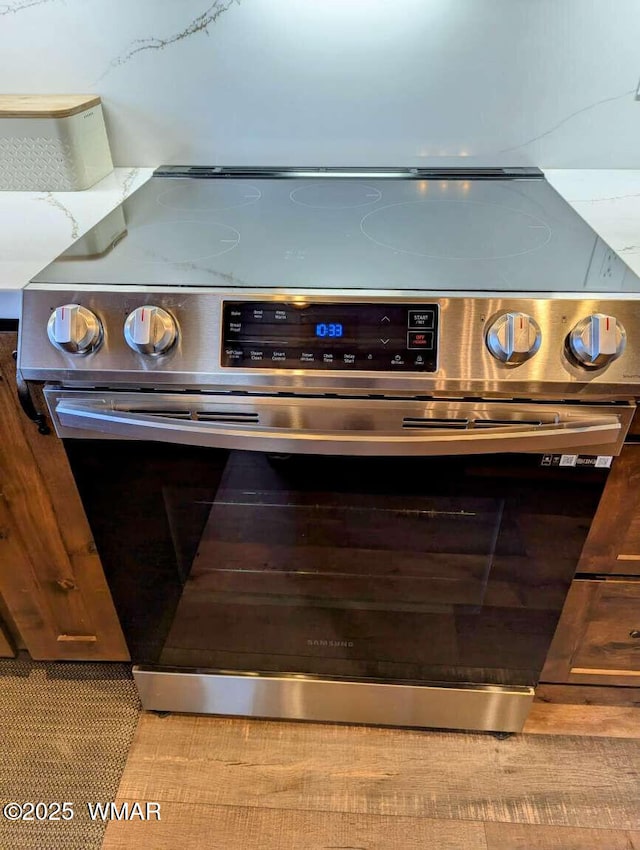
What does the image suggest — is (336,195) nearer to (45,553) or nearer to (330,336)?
(330,336)

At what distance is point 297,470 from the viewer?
842mm

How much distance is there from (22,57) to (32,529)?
101 centimetres

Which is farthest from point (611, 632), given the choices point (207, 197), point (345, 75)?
point (345, 75)

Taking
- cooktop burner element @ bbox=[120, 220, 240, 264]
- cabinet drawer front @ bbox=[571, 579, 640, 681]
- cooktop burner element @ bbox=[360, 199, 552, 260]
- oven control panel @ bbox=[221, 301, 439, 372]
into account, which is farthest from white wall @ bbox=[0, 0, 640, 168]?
cabinet drawer front @ bbox=[571, 579, 640, 681]

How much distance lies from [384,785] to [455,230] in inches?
42.4

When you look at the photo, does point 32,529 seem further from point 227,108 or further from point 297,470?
point 227,108

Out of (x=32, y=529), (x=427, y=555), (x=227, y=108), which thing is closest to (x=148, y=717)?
(x=32, y=529)

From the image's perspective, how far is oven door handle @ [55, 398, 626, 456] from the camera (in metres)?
0.77

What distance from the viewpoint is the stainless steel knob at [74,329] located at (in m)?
0.76

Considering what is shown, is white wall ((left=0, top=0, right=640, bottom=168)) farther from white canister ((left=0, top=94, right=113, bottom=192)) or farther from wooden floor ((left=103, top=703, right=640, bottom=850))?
wooden floor ((left=103, top=703, right=640, bottom=850))

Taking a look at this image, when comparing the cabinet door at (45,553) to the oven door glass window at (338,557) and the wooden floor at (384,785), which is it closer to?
the oven door glass window at (338,557)

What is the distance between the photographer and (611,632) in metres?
1.09

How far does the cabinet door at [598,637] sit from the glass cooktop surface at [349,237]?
556 mm

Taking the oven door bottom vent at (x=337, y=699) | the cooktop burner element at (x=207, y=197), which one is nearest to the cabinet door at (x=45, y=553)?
the oven door bottom vent at (x=337, y=699)
